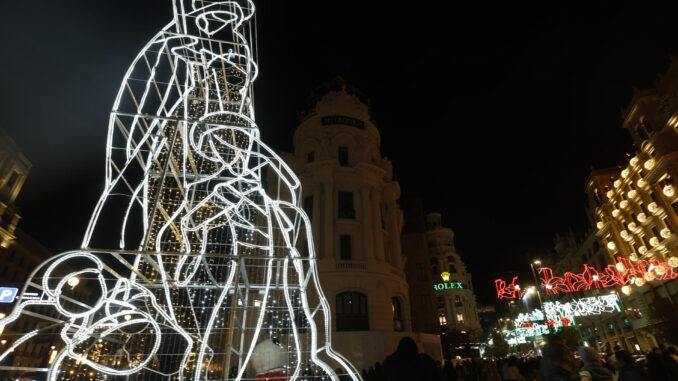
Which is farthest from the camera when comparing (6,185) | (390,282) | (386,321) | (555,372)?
(6,185)

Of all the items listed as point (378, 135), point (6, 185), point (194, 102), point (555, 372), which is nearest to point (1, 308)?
point (6, 185)

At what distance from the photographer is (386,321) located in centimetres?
2389

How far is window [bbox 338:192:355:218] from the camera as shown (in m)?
27.4

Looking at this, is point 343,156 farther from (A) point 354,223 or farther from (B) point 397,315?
(B) point 397,315

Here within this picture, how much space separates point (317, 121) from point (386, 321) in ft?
60.7

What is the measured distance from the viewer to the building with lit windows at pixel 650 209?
29.3m

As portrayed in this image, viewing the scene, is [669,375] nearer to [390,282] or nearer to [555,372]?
[555,372]

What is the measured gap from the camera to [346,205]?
91.7 ft

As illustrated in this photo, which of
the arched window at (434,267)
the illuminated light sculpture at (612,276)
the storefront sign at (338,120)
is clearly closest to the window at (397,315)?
the illuminated light sculpture at (612,276)

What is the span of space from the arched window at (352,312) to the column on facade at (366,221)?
306 centimetres

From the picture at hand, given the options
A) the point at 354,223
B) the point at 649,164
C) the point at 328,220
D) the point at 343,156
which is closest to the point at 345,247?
the point at 354,223

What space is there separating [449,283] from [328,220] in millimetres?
47098

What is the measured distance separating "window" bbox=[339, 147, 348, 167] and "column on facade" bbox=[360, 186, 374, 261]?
318 centimetres

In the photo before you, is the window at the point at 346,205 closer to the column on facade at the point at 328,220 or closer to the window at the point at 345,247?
the column on facade at the point at 328,220
